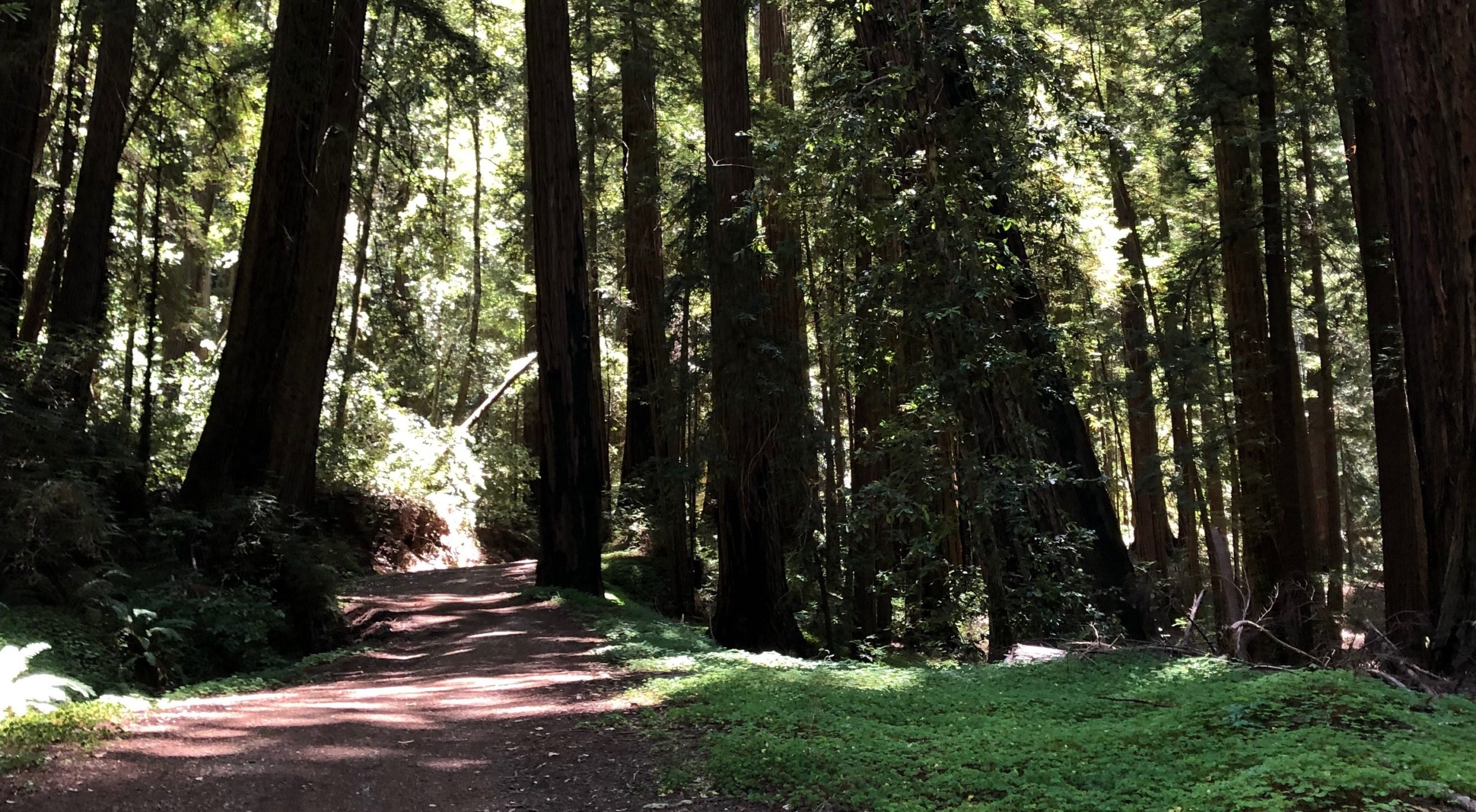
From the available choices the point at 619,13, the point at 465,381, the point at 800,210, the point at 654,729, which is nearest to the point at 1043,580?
the point at 654,729

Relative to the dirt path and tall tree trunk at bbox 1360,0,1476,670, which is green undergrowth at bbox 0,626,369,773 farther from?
tall tree trunk at bbox 1360,0,1476,670

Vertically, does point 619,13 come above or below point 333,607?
above

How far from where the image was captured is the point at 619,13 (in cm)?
1741

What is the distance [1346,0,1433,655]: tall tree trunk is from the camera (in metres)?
11.2

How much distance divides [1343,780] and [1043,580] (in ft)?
17.1

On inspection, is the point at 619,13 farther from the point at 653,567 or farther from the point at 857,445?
the point at 653,567

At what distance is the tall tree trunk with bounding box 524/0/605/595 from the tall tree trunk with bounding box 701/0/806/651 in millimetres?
2585

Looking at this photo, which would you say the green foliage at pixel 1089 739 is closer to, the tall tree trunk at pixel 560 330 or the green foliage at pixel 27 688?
the green foliage at pixel 27 688

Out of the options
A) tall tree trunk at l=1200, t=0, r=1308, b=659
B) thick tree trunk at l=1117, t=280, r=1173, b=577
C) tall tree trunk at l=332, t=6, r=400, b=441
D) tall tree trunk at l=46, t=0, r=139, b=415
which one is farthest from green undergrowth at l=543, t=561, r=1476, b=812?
tall tree trunk at l=332, t=6, r=400, b=441

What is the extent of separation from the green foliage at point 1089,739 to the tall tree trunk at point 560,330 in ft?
24.2

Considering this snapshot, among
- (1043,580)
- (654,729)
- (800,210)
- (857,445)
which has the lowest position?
(654,729)

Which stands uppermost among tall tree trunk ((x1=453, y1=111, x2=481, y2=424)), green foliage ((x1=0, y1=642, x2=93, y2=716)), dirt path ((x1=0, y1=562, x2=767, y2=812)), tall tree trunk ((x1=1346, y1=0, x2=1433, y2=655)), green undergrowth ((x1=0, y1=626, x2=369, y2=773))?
tall tree trunk ((x1=453, y1=111, x2=481, y2=424))

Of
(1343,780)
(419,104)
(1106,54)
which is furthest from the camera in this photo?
(1106,54)

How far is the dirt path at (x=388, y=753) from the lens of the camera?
4.83m
